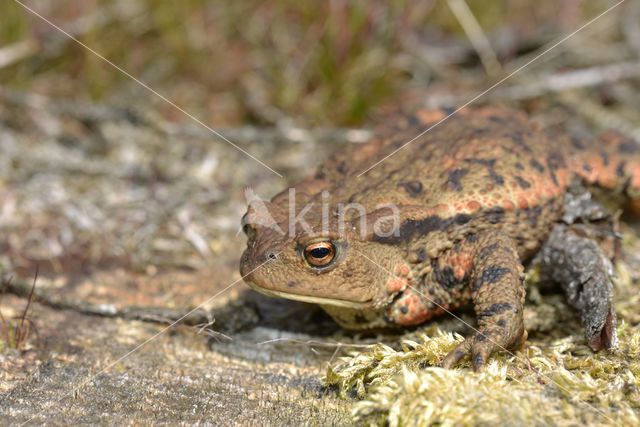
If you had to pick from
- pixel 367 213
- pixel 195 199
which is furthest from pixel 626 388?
pixel 195 199

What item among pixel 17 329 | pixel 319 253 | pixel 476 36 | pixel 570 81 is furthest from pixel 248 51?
pixel 17 329

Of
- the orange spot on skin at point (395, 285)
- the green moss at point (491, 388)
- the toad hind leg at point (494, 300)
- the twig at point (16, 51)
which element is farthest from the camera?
the twig at point (16, 51)

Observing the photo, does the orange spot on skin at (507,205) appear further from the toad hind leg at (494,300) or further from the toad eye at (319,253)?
the toad eye at (319,253)

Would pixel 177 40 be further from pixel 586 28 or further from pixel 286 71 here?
pixel 586 28

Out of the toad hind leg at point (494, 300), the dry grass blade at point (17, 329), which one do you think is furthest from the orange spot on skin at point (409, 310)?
the dry grass blade at point (17, 329)

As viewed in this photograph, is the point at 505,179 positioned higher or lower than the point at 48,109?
lower

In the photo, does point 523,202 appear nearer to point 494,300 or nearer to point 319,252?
point 494,300

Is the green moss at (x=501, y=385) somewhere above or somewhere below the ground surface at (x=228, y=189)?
below

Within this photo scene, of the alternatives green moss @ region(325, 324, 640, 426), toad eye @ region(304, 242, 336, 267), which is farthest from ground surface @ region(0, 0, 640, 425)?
toad eye @ region(304, 242, 336, 267)
